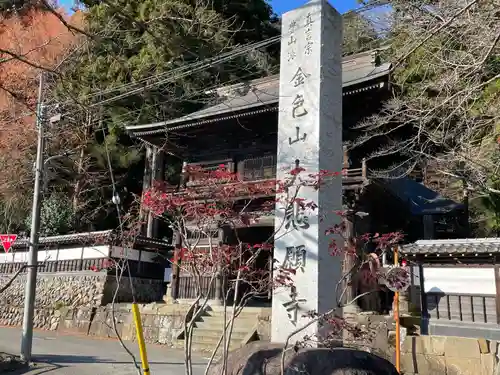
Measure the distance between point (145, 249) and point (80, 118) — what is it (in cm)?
664

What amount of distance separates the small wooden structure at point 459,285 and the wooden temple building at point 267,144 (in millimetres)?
2581

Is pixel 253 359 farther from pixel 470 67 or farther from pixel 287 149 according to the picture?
pixel 470 67

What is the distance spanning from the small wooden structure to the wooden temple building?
8.47 ft

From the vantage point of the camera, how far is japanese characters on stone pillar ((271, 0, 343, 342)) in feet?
17.0

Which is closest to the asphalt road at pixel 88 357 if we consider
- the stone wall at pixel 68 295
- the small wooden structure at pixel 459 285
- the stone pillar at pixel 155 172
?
the stone wall at pixel 68 295

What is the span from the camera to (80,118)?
1975 centimetres

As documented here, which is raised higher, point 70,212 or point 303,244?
point 70,212

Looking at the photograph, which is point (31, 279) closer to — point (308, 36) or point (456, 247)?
point (308, 36)

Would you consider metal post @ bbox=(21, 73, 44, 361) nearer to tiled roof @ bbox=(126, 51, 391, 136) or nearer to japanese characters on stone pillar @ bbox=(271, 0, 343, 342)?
tiled roof @ bbox=(126, 51, 391, 136)

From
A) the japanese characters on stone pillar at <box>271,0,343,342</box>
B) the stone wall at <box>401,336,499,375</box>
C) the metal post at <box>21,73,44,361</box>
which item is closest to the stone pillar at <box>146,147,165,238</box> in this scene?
the metal post at <box>21,73,44,361</box>

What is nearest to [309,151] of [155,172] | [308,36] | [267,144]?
[308,36]

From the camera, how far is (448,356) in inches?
342

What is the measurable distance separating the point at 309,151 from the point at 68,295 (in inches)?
557

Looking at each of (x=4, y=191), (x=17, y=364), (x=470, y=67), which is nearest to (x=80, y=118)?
(x=4, y=191)
